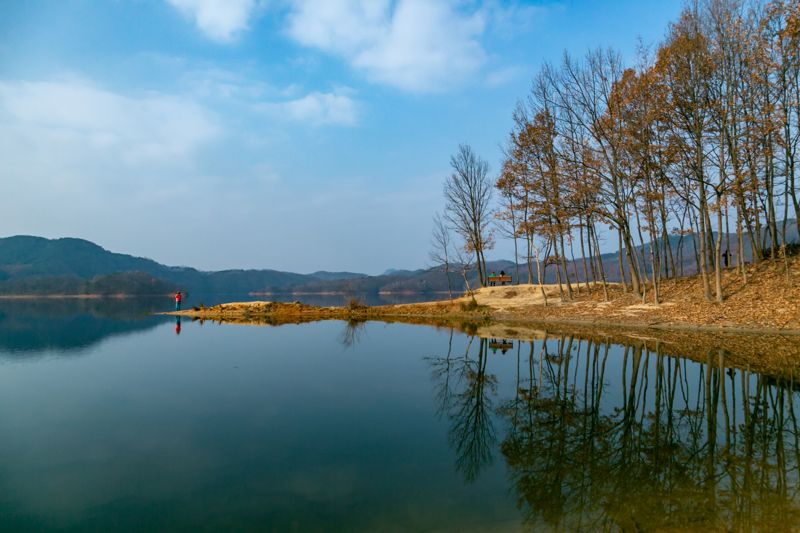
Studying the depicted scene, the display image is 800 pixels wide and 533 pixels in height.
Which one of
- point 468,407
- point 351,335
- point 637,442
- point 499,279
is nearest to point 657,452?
point 637,442

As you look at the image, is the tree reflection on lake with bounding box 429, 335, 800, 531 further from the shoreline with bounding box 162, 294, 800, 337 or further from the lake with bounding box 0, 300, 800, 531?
the shoreline with bounding box 162, 294, 800, 337

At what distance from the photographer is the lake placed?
4625 millimetres

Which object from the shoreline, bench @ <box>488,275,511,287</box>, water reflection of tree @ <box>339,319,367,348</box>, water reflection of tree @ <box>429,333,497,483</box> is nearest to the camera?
water reflection of tree @ <box>429,333,497,483</box>

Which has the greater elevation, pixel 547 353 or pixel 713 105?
pixel 713 105

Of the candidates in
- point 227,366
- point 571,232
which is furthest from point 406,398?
point 571,232

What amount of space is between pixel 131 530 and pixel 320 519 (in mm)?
2009

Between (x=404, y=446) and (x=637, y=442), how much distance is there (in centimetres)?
387

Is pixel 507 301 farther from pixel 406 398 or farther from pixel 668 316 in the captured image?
pixel 406 398

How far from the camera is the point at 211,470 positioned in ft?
19.0

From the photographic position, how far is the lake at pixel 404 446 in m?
4.62

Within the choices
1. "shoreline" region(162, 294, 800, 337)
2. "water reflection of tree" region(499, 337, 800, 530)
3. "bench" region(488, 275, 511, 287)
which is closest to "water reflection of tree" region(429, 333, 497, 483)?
"water reflection of tree" region(499, 337, 800, 530)

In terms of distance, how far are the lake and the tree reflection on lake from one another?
0.04 m

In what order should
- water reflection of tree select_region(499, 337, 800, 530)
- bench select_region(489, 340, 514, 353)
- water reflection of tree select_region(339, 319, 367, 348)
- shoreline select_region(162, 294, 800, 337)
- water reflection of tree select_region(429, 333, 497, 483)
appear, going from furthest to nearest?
shoreline select_region(162, 294, 800, 337)
water reflection of tree select_region(339, 319, 367, 348)
bench select_region(489, 340, 514, 353)
water reflection of tree select_region(429, 333, 497, 483)
water reflection of tree select_region(499, 337, 800, 530)

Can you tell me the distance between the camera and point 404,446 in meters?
6.75
